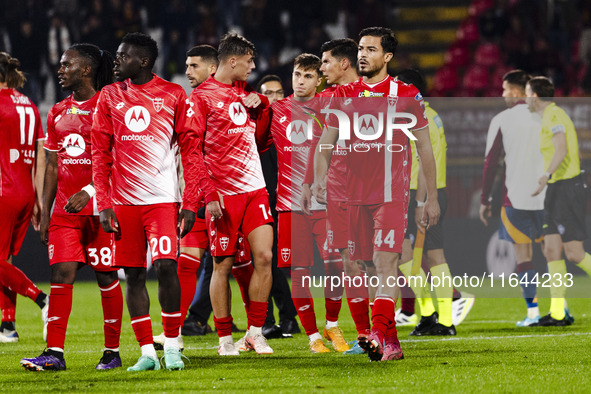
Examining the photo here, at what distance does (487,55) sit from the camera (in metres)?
17.1

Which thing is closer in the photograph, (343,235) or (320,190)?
(320,190)

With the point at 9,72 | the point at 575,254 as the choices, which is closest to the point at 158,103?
the point at 9,72

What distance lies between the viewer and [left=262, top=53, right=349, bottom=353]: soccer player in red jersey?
22.2 feet

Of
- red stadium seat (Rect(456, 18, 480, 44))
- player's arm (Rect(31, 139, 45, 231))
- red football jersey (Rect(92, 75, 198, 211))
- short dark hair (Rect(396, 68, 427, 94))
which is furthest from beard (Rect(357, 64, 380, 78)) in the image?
red stadium seat (Rect(456, 18, 480, 44))

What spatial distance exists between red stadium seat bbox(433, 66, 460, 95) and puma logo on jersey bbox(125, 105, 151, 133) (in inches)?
480

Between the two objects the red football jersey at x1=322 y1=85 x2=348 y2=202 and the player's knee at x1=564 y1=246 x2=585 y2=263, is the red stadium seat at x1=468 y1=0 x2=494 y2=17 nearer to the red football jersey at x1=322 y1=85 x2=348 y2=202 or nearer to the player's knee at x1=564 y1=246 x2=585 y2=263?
the player's knee at x1=564 y1=246 x2=585 y2=263

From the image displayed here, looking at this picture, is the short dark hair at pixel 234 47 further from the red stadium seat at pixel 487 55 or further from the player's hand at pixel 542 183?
the red stadium seat at pixel 487 55

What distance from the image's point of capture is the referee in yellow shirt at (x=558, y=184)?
8.72 meters

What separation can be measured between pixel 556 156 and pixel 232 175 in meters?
3.68

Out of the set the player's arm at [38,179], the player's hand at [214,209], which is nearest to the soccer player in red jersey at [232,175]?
the player's hand at [214,209]

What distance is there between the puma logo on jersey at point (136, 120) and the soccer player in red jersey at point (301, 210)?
4.67 feet

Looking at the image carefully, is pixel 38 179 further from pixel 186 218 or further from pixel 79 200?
pixel 186 218

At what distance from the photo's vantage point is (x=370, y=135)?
19.8ft

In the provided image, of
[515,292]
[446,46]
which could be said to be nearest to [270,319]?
[515,292]
